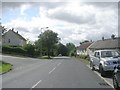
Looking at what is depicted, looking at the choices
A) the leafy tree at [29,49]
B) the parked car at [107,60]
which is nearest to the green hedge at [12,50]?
the leafy tree at [29,49]

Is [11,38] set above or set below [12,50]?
above

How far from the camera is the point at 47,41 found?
110188mm

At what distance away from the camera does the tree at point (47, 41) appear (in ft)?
356

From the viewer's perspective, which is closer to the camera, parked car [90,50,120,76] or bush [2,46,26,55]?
parked car [90,50,120,76]

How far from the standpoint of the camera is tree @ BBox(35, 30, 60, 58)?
356 feet

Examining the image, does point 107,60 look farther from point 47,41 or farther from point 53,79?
point 47,41

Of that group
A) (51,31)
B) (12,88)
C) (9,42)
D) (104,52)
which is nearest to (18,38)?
(9,42)

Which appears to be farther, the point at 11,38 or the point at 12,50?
the point at 11,38

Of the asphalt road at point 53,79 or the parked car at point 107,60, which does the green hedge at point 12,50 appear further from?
the parked car at point 107,60

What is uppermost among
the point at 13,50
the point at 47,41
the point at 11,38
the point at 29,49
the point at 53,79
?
the point at 11,38

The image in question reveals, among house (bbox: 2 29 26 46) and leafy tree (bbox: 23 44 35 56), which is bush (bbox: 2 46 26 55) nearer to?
leafy tree (bbox: 23 44 35 56)

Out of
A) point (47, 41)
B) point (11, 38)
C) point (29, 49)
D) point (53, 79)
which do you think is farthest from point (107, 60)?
point (11, 38)

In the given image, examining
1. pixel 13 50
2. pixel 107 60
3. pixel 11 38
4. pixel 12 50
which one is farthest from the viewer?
pixel 11 38

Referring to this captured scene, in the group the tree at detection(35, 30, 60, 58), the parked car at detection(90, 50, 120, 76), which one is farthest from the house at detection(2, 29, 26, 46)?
the parked car at detection(90, 50, 120, 76)
